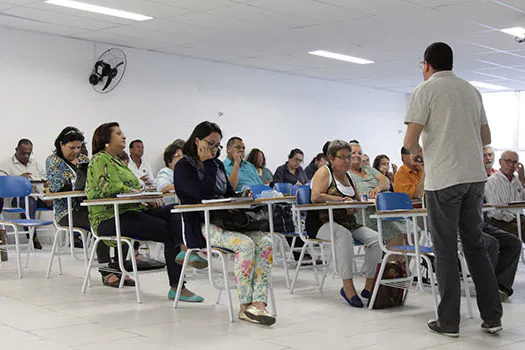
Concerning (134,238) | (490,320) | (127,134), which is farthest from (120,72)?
(490,320)

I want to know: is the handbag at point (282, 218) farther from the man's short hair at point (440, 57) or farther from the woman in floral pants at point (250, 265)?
the man's short hair at point (440, 57)

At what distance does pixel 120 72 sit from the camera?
1000 cm

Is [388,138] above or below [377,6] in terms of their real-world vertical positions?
below

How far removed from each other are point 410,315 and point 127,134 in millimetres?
6728

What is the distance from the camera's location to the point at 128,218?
4898mm

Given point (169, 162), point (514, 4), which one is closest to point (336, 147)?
point (169, 162)

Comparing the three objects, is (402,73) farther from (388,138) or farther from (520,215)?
(520,215)

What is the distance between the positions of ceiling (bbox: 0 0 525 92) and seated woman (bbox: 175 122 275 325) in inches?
143

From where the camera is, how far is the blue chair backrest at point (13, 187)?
631 centimetres

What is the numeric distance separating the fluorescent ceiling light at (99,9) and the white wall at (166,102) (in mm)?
1521

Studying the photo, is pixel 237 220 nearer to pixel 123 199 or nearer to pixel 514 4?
pixel 123 199

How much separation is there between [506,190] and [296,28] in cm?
410

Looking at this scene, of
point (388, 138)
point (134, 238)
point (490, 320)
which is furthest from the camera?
point (388, 138)

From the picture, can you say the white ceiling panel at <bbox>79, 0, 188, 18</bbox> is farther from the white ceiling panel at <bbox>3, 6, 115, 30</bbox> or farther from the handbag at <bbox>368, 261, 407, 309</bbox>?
the handbag at <bbox>368, 261, 407, 309</bbox>
